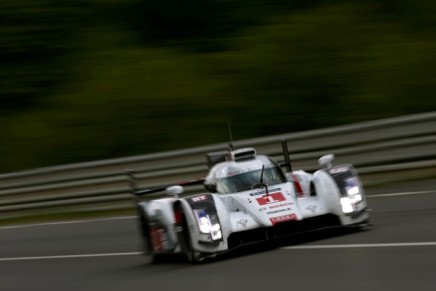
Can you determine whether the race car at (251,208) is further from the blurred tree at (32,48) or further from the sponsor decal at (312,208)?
the blurred tree at (32,48)

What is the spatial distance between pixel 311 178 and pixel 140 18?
14.1 metres

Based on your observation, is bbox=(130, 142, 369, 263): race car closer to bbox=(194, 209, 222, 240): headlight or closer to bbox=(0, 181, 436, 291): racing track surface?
bbox=(194, 209, 222, 240): headlight

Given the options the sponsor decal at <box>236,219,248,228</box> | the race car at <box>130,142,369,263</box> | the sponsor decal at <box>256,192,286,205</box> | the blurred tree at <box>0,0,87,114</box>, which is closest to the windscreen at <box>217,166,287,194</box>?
the race car at <box>130,142,369,263</box>

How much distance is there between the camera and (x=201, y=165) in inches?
691

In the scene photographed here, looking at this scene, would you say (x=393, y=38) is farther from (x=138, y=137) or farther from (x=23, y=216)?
(x=23, y=216)

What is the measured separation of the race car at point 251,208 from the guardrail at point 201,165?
406 cm

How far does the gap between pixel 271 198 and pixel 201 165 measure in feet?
24.2

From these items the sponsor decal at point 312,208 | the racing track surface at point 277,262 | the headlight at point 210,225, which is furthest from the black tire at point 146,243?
the sponsor decal at point 312,208

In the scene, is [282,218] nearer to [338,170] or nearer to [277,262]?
[277,262]

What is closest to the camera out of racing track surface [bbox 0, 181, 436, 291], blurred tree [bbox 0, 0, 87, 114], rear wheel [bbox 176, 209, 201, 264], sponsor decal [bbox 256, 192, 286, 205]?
racing track surface [bbox 0, 181, 436, 291]

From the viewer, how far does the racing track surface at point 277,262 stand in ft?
26.4

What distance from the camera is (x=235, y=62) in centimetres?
2092

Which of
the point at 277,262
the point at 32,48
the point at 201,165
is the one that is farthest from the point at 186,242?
the point at 32,48

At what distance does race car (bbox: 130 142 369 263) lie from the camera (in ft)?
32.9
